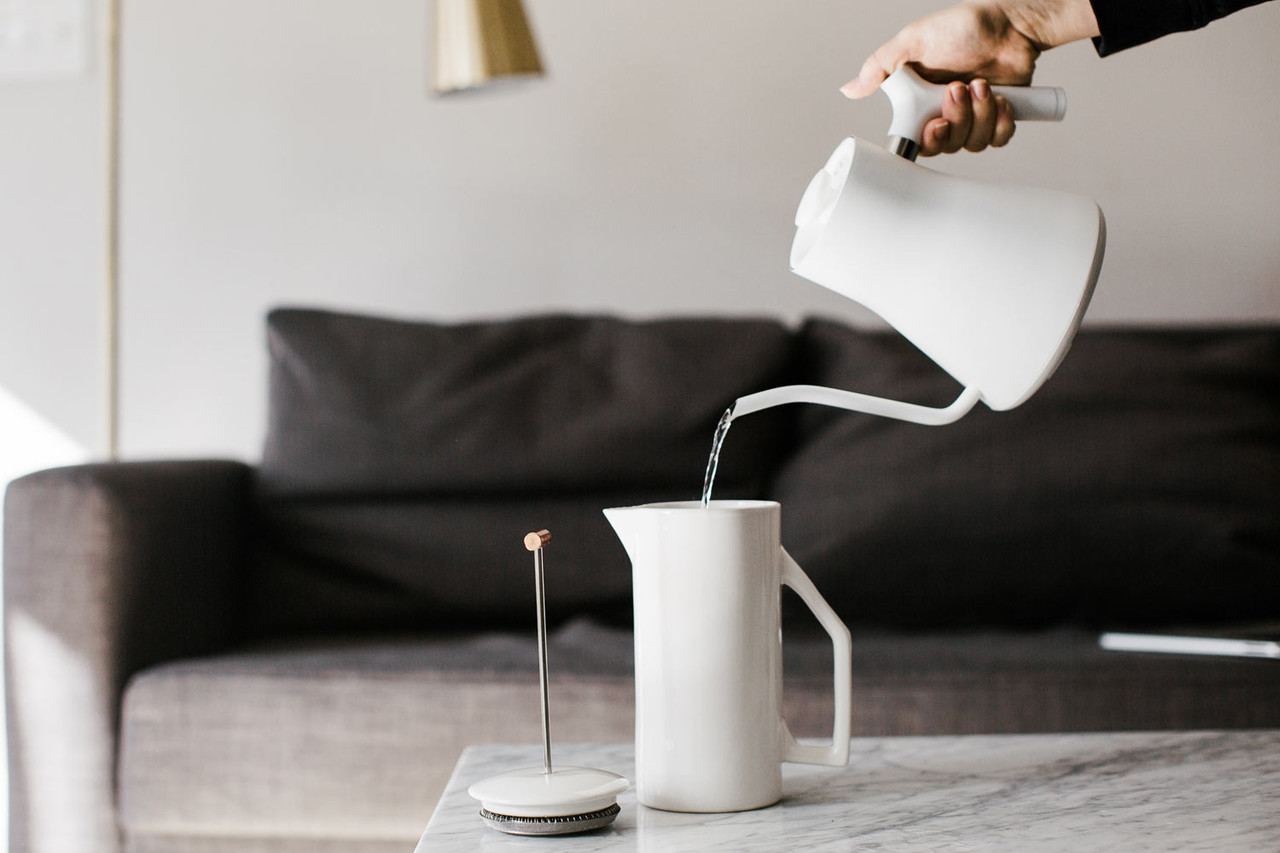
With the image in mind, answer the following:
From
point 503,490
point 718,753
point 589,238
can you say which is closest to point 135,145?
point 589,238

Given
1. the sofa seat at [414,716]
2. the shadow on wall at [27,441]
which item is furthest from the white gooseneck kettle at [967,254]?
the shadow on wall at [27,441]

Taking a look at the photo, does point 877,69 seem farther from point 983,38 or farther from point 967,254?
point 967,254

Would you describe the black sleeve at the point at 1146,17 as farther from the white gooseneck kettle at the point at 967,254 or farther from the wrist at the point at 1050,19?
the white gooseneck kettle at the point at 967,254

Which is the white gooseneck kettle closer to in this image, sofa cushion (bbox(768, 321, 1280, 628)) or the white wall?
sofa cushion (bbox(768, 321, 1280, 628))

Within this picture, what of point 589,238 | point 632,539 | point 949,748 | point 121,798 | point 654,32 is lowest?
point 121,798

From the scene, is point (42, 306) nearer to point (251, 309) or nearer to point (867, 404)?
point (251, 309)

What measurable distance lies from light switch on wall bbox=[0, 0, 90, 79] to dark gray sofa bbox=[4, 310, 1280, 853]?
0.80m

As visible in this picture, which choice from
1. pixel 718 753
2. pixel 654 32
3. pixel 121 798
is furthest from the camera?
pixel 654 32

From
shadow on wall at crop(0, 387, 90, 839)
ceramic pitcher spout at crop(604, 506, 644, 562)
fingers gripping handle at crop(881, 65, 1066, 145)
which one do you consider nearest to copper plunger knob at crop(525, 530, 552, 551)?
ceramic pitcher spout at crop(604, 506, 644, 562)

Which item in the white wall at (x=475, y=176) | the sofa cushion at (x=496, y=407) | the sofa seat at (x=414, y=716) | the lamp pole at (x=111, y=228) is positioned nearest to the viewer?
the sofa seat at (x=414, y=716)

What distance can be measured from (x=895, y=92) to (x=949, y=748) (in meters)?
0.42

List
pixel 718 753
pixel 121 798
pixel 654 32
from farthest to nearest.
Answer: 1. pixel 654 32
2. pixel 121 798
3. pixel 718 753

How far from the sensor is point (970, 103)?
2.30 feet

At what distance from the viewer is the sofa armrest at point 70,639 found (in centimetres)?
129
